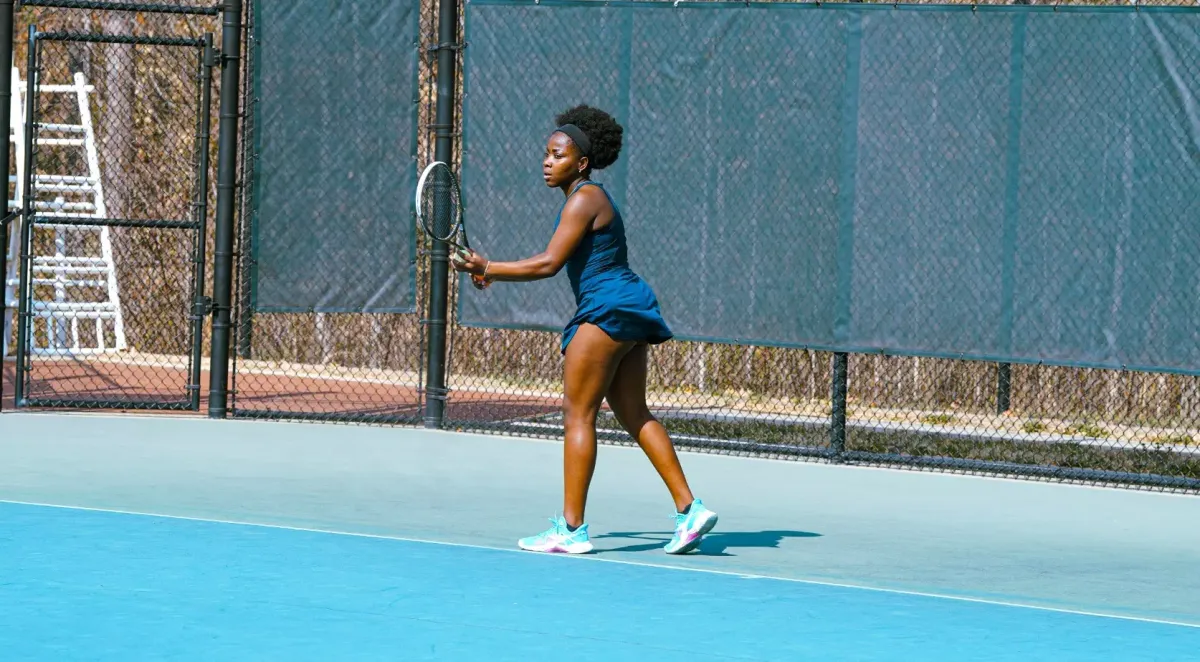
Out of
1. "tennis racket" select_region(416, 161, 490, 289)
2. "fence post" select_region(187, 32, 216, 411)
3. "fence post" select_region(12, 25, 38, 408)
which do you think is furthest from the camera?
"fence post" select_region(187, 32, 216, 411)

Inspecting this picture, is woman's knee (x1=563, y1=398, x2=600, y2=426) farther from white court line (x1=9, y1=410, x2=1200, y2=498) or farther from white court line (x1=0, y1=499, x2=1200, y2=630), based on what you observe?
white court line (x1=9, y1=410, x2=1200, y2=498)

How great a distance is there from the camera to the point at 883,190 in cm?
1008

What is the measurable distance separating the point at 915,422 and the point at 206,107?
5160 mm

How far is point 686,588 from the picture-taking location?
657 centimetres

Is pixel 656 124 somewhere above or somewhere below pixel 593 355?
above

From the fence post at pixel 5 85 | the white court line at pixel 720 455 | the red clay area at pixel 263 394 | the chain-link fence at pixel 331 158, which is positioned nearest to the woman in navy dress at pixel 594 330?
the white court line at pixel 720 455

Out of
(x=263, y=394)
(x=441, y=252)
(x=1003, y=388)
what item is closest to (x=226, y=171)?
(x=441, y=252)

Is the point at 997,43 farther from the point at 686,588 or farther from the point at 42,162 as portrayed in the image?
the point at 42,162

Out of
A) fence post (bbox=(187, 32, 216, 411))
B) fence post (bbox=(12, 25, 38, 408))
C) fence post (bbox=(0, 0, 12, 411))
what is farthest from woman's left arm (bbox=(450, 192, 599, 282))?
fence post (bbox=(0, 0, 12, 411))

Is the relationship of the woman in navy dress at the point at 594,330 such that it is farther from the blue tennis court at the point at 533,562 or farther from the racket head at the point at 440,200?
the racket head at the point at 440,200

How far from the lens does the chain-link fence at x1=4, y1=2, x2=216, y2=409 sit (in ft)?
51.9

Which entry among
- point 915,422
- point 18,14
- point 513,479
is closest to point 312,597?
point 513,479

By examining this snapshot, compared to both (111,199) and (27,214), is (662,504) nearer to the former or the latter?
(27,214)

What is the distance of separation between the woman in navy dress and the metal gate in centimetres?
764
